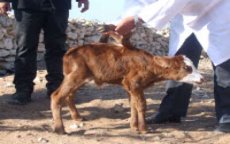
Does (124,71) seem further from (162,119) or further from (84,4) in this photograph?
(84,4)

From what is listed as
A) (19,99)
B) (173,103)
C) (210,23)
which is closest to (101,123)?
(173,103)

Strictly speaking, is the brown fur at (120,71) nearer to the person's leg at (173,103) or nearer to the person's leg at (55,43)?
the person's leg at (173,103)

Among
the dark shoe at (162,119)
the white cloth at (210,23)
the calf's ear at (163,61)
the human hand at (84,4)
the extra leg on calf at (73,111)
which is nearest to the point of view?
the white cloth at (210,23)

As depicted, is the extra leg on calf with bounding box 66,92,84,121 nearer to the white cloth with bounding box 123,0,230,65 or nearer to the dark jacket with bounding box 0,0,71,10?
the dark jacket with bounding box 0,0,71,10

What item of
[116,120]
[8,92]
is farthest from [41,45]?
[116,120]

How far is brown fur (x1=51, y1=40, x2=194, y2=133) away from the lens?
5.38m

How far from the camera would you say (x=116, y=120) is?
20.0ft

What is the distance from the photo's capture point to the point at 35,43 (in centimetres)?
663

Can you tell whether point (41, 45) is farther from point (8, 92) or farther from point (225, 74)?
point (225, 74)

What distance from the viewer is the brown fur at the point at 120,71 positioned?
5379 mm

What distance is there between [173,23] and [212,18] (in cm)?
54

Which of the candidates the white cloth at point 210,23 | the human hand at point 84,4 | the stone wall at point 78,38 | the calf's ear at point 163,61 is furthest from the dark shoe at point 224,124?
the stone wall at point 78,38

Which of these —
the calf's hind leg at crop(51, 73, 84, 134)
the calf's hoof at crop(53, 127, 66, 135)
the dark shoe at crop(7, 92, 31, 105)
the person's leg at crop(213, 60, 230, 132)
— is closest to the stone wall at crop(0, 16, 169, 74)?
the dark shoe at crop(7, 92, 31, 105)

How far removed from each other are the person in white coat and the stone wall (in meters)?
3.47
